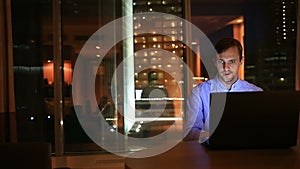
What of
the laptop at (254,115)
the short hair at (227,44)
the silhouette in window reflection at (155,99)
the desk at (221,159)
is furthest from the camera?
the silhouette in window reflection at (155,99)

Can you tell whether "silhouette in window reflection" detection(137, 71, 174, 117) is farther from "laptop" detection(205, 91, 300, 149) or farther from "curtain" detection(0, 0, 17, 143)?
"laptop" detection(205, 91, 300, 149)

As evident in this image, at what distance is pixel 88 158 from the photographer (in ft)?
15.0

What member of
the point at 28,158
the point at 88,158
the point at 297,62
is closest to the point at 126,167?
the point at 28,158

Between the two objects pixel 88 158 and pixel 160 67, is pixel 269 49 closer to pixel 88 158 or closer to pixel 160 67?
pixel 160 67

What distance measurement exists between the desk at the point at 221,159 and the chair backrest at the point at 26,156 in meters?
0.71

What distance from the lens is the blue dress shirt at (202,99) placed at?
196 cm

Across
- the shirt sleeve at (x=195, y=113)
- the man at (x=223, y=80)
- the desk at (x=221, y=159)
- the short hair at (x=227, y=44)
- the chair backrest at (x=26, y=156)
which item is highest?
the short hair at (x=227, y=44)

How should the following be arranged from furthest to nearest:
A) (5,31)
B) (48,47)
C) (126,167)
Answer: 1. (48,47)
2. (5,31)
3. (126,167)

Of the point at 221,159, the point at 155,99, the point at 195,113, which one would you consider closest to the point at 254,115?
the point at 221,159

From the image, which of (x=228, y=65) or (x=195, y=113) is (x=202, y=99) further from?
(x=228, y=65)

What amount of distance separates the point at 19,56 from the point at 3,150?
9.23 feet

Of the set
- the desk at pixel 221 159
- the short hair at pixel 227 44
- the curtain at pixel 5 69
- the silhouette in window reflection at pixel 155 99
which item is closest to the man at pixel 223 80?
the short hair at pixel 227 44

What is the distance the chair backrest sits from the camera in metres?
1.95

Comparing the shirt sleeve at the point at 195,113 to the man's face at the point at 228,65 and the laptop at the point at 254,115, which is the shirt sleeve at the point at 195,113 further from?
the laptop at the point at 254,115
